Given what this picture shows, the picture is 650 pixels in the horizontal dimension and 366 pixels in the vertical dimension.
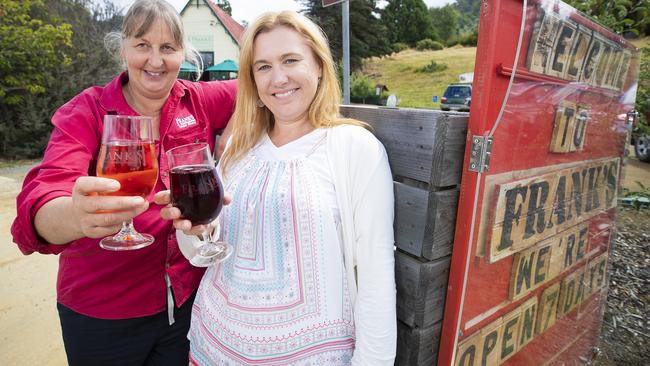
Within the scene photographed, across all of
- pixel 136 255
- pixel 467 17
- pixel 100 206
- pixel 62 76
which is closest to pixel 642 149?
pixel 136 255

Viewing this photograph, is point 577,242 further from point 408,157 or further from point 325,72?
point 325,72

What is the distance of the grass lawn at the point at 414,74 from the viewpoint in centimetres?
2768

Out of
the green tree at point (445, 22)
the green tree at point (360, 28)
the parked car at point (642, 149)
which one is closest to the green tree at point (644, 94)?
the parked car at point (642, 149)

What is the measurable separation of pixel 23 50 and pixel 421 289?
10.2m

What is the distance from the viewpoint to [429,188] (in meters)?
1.31

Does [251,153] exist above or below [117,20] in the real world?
below

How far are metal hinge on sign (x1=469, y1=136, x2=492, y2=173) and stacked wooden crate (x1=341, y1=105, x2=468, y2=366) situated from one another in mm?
55

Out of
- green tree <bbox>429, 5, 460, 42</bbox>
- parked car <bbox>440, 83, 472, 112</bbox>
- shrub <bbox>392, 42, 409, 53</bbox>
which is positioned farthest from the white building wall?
green tree <bbox>429, 5, 460, 42</bbox>

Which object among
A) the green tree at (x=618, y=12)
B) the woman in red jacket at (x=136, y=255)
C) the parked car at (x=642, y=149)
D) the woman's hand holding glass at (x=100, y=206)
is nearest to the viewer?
the woman's hand holding glass at (x=100, y=206)

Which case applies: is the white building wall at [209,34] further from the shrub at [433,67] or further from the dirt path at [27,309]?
the shrub at [433,67]

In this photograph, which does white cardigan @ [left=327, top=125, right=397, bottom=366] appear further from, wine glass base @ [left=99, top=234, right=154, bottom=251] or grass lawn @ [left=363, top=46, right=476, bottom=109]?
grass lawn @ [left=363, top=46, right=476, bottom=109]

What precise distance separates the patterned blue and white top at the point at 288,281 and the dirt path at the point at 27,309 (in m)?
2.07

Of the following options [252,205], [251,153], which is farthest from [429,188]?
[251,153]

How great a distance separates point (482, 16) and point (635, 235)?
3.85 meters
